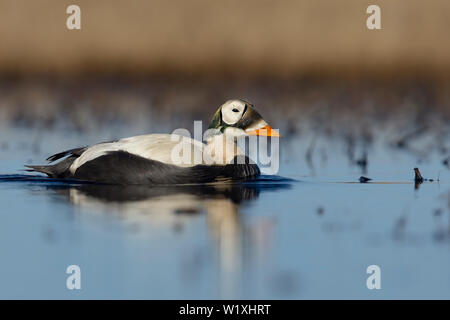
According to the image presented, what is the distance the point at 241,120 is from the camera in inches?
364

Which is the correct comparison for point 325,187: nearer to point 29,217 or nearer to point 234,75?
point 29,217

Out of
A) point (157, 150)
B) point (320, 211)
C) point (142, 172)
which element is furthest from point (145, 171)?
point (320, 211)

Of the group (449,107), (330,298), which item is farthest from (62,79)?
(330,298)

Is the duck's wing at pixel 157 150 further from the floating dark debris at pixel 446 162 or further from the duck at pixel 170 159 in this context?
the floating dark debris at pixel 446 162

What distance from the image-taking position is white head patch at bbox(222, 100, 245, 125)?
9219 millimetres

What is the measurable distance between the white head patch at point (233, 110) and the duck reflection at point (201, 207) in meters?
0.82

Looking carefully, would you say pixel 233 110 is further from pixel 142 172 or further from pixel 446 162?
pixel 446 162

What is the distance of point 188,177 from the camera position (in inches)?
340

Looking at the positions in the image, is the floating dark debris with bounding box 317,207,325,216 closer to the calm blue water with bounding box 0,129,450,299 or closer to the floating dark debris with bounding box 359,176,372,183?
the calm blue water with bounding box 0,129,450,299

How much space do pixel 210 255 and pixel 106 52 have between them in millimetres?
9199

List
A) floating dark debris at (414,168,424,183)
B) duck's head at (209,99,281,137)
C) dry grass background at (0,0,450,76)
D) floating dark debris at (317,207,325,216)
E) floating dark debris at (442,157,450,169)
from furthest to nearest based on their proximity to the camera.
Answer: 1. dry grass background at (0,0,450,76)
2. floating dark debris at (442,157,450,169)
3. duck's head at (209,99,281,137)
4. floating dark debris at (414,168,424,183)
5. floating dark debris at (317,207,325,216)

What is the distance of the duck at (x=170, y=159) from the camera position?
28.4 feet

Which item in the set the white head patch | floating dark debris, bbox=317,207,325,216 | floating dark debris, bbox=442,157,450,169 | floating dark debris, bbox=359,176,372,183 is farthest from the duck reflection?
floating dark debris, bbox=442,157,450,169

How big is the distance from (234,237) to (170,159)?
2546mm
